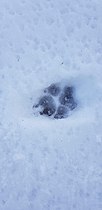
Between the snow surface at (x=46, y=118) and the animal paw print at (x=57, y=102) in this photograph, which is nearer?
the snow surface at (x=46, y=118)

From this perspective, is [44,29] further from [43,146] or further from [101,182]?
[101,182]

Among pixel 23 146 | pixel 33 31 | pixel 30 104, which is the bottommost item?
pixel 23 146

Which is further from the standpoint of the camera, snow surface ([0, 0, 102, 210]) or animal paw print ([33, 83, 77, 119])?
animal paw print ([33, 83, 77, 119])

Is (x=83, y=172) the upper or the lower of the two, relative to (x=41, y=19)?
lower

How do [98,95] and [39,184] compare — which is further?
[98,95]

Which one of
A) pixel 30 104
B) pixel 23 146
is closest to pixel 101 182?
pixel 23 146
